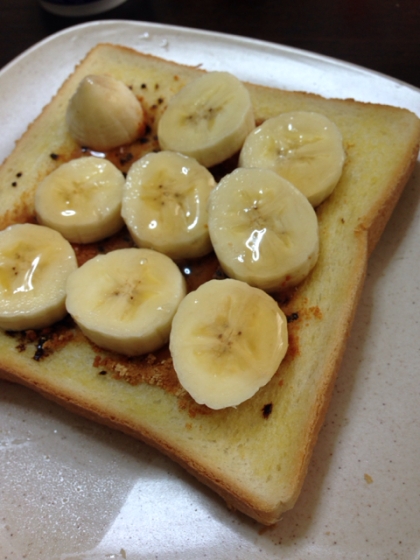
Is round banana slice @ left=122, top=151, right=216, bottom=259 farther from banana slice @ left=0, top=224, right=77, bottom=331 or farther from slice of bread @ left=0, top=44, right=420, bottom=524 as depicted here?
banana slice @ left=0, top=224, right=77, bottom=331

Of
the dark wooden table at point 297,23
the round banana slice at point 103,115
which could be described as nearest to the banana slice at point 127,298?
the round banana slice at point 103,115

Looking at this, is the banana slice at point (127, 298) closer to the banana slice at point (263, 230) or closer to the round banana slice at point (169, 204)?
the round banana slice at point (169, 204)

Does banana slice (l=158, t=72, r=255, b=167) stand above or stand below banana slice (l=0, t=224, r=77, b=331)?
above

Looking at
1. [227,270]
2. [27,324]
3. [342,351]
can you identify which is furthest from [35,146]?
[342,351]

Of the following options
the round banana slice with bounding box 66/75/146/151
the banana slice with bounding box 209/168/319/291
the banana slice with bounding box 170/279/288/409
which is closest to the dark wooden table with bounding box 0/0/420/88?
the round banana slice with bounding box 66/75/146/151

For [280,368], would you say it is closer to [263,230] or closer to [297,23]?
[263,230]

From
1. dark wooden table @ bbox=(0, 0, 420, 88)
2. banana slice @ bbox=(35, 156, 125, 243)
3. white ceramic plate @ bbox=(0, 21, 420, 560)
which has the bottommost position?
white ceramic plate @ bbox=(0, 21, 420, 560)
